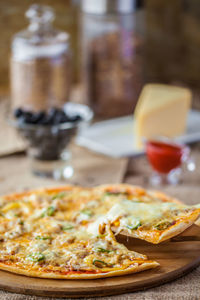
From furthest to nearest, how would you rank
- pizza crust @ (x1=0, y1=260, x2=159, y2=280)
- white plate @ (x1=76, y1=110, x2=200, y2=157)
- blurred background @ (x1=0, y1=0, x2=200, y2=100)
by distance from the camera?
blurred background @ (x1=0, y1=0, x2=200, y2=100), white plate @ (x1=76, y1=110, x2=200, y2=157), pizza crust @ (x1=0, y1=260, x2=159, y2=280)

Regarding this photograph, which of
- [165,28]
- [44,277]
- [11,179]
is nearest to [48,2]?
[165,28]

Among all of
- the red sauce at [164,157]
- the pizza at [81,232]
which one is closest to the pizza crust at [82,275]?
the pizza at [81,232]

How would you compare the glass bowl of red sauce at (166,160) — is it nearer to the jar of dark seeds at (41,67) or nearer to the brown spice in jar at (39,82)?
the jar of dark seeds at (41,67)

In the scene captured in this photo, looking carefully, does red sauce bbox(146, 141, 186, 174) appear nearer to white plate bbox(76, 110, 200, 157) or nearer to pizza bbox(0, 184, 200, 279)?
white plate bbox(76, 110, 200, 157)

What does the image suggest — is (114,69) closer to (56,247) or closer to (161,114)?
(161,114)

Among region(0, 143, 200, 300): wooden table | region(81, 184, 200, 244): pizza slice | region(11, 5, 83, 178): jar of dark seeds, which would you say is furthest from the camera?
region(11, 5, 83, 178): jar of dark seeds

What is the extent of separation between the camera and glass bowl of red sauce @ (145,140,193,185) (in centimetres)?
233

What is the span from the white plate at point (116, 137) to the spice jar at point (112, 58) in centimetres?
16

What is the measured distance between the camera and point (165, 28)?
13.6ft

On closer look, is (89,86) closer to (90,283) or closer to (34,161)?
(34,161)

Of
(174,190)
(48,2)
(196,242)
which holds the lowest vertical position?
(174,190)

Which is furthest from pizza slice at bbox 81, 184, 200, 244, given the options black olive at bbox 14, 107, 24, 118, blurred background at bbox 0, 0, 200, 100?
blurred background at bbox 0, 0, 200, 100

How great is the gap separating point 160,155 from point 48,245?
927 millimetres

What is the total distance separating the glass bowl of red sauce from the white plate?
0.22m
